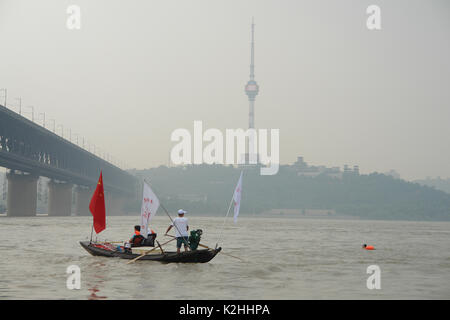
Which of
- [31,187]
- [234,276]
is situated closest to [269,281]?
[234,276]

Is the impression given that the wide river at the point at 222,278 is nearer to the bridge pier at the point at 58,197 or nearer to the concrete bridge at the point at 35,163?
the concrete bridge at the point at 35,163

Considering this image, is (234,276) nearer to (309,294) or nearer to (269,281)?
(269,281)

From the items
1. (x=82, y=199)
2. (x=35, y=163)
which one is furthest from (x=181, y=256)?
(x=82, y=199)

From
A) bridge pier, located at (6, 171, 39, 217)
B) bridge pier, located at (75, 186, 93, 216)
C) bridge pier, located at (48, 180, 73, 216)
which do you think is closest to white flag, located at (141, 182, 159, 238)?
bridge pier, located at (6, 171, 39, 217)

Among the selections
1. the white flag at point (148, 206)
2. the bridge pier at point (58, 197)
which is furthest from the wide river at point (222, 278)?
the bridge pier at point (58, 197)

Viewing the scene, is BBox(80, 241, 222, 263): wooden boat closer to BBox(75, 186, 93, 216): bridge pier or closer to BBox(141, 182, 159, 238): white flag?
BBox(141, 182, 159, 238): white flag

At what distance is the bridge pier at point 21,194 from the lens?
367 feet

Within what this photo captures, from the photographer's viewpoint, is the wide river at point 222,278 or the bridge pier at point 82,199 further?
the bridge pier at point 82,199

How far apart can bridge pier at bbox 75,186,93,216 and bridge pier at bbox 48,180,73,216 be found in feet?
66.7

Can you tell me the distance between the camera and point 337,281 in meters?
25.8

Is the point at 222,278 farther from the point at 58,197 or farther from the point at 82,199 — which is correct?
the point at 82,199

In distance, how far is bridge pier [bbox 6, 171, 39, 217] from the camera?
111750 millimetres

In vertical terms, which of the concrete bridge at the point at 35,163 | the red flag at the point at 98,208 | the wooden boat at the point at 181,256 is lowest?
the wooden boat at the point at 181,256

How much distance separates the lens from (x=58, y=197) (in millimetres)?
140500
